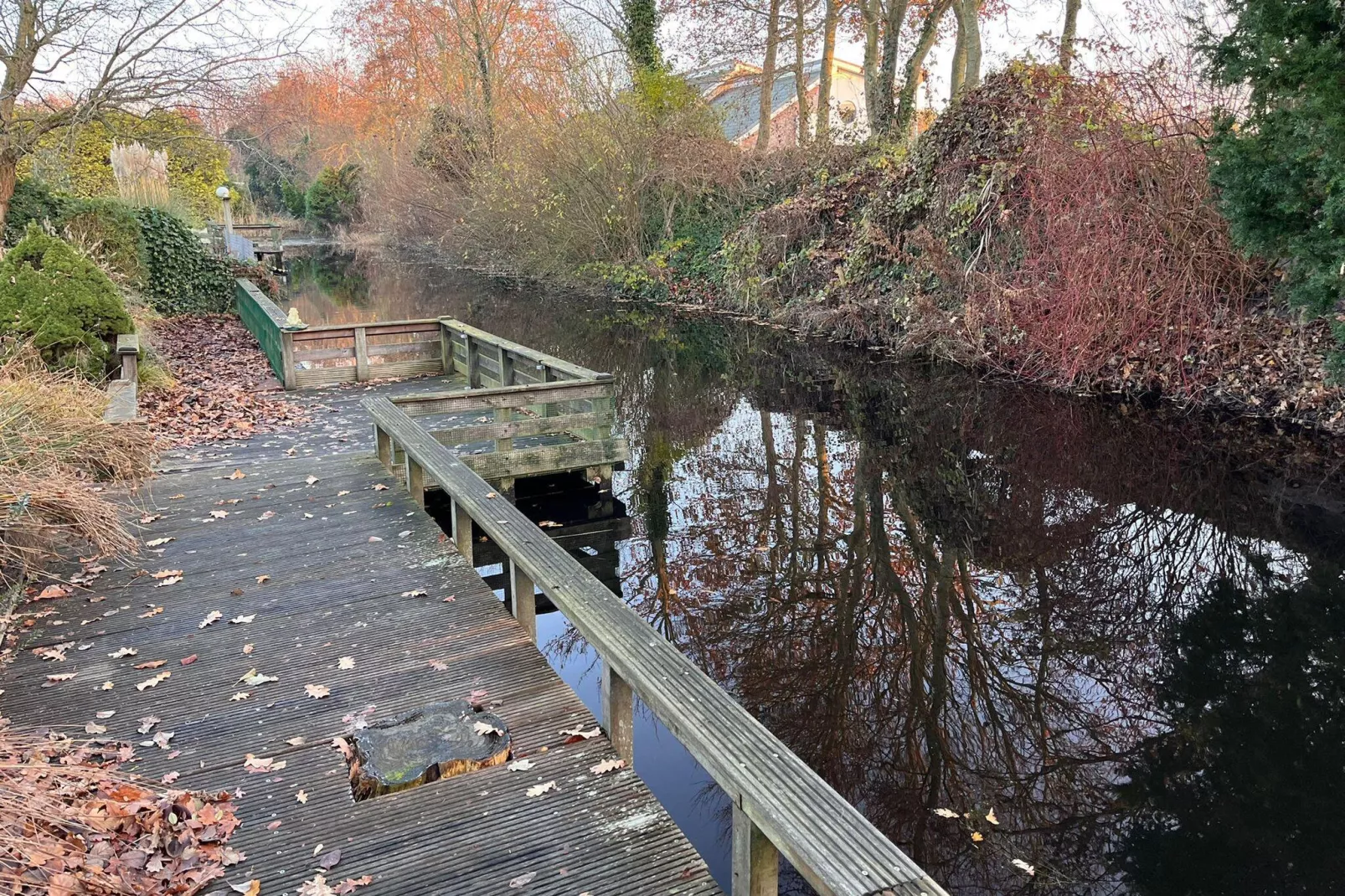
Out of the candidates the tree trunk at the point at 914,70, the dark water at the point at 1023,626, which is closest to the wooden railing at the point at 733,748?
the dark water at the point at 1023,626

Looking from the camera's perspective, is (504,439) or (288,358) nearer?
(504,439)

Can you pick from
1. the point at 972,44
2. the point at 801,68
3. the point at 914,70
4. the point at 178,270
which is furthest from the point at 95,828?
the point at 801,68

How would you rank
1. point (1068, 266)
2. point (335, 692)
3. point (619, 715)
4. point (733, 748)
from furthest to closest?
1. point (1068, 266)
2. point (335, 692)
3. point (619, 715)
4. point (733, 748)

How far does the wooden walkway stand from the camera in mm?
3342

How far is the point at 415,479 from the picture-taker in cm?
757

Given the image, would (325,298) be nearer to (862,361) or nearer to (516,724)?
(862,361)

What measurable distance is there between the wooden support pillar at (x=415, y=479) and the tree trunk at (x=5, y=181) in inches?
556

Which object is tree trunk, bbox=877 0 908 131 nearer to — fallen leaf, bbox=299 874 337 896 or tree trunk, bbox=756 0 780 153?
tree trunk, bbox=756 0 780 153

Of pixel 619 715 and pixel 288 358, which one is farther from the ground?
pixel 288 358

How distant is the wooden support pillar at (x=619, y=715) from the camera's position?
398cm

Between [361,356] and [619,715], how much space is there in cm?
1104

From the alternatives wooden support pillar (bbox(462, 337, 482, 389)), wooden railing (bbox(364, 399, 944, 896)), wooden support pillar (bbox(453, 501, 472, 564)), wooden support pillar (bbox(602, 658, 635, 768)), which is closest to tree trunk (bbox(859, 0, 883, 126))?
wooden support pillar (bbox(462, 337, 482, 389))

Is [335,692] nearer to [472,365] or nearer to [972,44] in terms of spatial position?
[472,365]

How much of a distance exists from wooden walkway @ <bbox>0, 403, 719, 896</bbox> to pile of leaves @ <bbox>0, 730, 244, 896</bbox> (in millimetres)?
122
